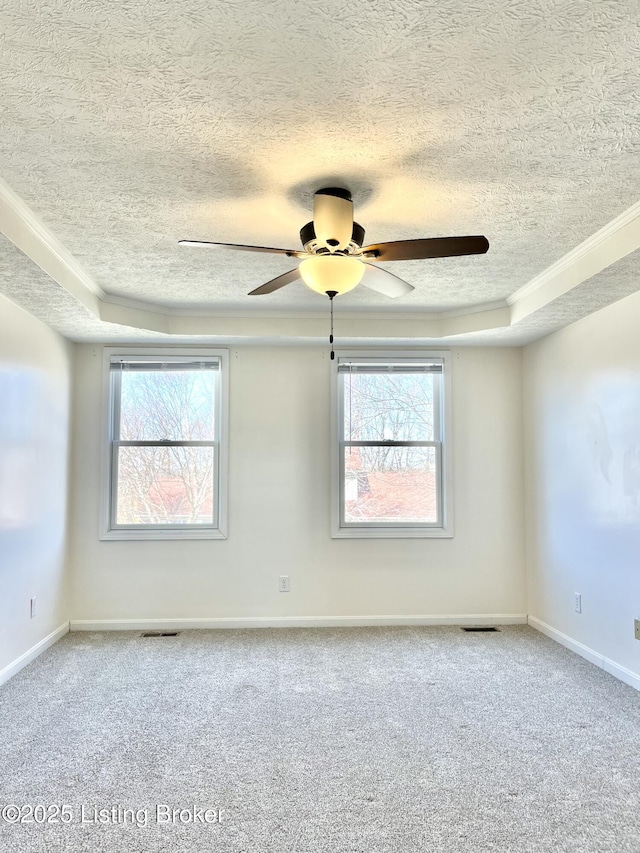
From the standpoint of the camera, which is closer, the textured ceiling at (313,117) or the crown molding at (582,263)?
the textured ceiling at (313,117)

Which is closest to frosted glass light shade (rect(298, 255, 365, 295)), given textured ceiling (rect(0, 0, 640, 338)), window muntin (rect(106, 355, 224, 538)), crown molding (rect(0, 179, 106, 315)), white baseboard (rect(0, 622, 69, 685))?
textured ceiling (rect(0, 0, 640, 338))

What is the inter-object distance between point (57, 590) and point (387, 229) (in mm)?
3519

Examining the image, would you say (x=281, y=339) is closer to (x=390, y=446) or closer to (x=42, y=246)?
(x=390, y=446)

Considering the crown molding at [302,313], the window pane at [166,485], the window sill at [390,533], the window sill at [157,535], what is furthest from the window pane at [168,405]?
the window sill at [390,533]

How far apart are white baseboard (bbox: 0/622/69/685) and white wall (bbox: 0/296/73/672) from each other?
1.2 inches

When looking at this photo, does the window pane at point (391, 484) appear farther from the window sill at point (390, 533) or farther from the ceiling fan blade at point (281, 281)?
the ceiling fan blade at point (281, 281)

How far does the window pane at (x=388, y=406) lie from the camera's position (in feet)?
15.5

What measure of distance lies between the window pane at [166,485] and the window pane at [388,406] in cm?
125

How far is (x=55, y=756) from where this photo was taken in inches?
97.3

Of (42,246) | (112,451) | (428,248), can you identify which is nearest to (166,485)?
(112,451)

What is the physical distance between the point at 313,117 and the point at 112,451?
11.2 ft

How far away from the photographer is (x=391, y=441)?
4719 mm

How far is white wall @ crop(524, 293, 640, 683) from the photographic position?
11.0 ft

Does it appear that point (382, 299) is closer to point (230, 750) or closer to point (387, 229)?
point (387, 229)
